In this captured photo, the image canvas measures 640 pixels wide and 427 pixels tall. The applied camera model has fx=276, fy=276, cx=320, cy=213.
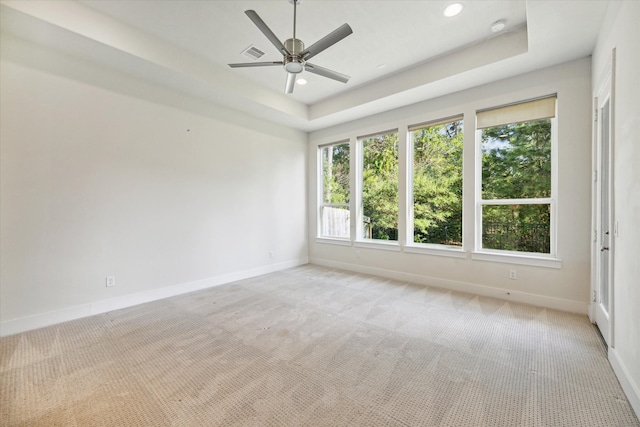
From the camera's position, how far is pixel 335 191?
228 inches

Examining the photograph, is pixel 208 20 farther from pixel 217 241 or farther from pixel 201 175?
pixel 217 241

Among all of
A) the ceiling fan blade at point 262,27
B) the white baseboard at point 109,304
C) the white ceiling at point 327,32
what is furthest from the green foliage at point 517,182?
the white baseboard at point 109,304

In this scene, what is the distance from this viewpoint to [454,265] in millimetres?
4062

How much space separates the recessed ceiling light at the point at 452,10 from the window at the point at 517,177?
1.56m

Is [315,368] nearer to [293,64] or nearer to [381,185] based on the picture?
[293,64]

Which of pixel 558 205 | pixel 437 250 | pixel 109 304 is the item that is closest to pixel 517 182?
pixel 558 205

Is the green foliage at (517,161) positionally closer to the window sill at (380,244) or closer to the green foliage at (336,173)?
the window sill at (380,244)

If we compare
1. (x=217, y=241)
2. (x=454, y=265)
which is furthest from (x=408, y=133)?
(x=217, y=241)

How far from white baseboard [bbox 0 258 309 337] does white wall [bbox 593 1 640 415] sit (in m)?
4.45

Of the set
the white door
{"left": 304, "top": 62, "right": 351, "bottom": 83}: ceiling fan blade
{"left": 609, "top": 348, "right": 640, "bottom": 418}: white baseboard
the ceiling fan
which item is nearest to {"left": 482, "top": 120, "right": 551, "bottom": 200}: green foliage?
the white door

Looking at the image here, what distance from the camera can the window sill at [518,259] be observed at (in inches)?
130

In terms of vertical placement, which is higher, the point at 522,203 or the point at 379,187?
the point at 379,187

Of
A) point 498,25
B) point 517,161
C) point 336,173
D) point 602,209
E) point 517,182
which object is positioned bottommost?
point 602,209

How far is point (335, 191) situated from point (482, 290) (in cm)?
315
